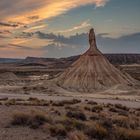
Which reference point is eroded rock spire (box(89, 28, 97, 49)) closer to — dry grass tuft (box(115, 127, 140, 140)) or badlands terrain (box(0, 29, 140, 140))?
badlands terrain (box(0, 29, 140, 140))

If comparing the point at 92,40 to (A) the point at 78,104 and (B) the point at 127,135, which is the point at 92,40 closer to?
(A) the point at 78,104

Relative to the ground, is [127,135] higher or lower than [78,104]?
higher

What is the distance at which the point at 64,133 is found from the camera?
54.0 ft

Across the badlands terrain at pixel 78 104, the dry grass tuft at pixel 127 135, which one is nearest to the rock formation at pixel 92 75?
the badlands terrain at pixel 78 104

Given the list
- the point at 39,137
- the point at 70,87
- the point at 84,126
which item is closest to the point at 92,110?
the point at 84,126

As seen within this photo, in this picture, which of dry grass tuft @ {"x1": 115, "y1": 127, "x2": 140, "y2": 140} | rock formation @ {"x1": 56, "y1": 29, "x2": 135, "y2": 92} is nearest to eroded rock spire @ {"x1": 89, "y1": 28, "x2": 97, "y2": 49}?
rock formation @ {"x1": 56, "y1": 29, "x2": 135, "y2": 92}

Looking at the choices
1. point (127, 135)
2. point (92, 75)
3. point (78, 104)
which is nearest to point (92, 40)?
point (92, 75)

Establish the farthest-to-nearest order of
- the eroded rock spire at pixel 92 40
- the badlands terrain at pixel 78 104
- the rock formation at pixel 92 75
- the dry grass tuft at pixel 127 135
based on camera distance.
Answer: the eroded rock spire at pixel 92 40, the rock formation at pixel 92 75, the badlands terrain at pixel 78 104, the dry grass tuft at pixel 127 135

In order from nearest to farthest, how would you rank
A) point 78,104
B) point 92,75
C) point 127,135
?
point 127,135
point 78,104
point 92,75

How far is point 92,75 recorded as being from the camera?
75438mm

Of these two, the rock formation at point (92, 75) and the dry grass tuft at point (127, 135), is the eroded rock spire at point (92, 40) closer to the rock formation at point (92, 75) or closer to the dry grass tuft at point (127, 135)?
the rock formation at point (92, 75)

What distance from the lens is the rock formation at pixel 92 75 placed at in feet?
242

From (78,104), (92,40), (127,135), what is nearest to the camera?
(127,135)

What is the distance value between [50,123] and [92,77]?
56.5m
